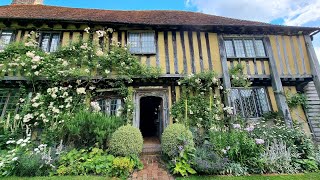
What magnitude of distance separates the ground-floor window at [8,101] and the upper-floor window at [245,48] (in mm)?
9208

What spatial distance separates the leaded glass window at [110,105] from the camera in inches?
292

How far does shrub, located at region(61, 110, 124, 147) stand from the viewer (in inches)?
222

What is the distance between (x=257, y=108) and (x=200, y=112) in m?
3.01

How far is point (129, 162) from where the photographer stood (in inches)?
182

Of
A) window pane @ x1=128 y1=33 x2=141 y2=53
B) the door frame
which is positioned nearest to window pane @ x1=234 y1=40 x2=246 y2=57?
the door frame

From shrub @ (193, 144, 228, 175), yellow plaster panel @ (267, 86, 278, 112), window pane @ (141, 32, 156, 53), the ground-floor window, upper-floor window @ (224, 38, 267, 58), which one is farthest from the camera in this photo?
upper-floor window @ (224, 38, 267, 58)

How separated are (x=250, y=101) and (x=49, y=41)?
9.32m

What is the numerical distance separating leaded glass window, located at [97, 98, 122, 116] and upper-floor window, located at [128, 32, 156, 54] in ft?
7.44

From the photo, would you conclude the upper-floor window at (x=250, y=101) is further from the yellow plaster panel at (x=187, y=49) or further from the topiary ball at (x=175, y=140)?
the topiary ball at (x=175, y=140)

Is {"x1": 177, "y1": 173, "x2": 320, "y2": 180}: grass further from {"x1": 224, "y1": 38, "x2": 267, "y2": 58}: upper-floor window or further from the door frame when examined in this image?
{"x1": 224, "y1": 38, "x2": 267, "y2": 58}: upper-floor window

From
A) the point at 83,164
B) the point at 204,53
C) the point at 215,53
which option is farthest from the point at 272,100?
the point at 83,164

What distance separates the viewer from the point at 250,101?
8070 mm

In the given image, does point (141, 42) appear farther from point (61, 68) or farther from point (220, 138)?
point (220, 138)

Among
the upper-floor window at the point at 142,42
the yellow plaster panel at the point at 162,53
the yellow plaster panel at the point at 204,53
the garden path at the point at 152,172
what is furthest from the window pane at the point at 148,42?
the garden path at the point at 152,172
